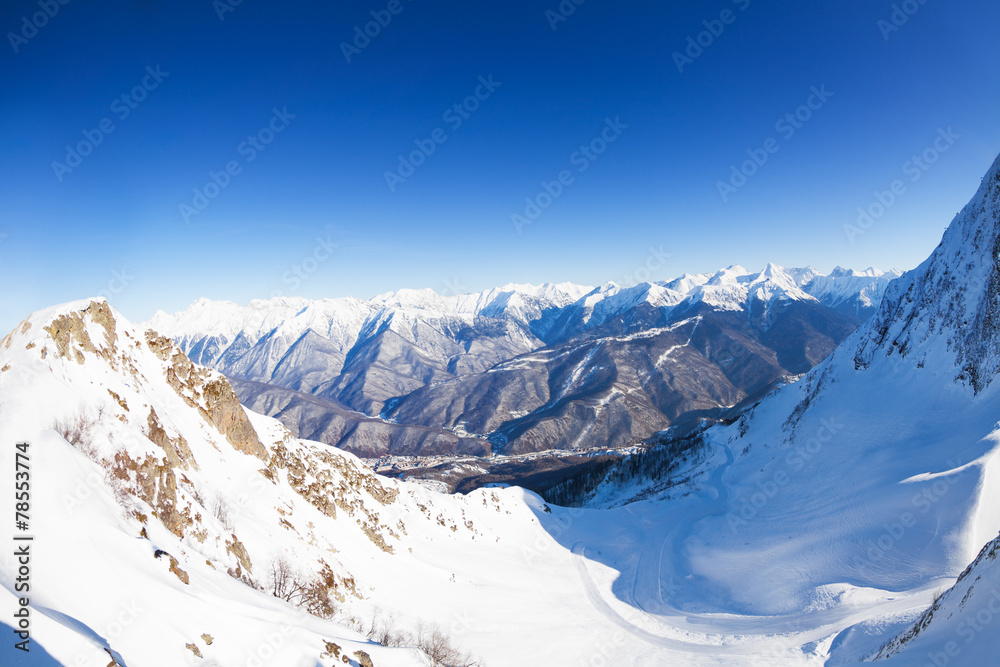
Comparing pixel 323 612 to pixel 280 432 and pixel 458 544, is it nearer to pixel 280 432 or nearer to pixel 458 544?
pixel 280 432

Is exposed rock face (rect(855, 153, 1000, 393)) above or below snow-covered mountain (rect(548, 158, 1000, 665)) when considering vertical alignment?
above

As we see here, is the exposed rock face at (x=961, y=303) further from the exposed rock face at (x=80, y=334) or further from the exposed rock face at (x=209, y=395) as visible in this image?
the exposed rock face at (x=80, y=334)

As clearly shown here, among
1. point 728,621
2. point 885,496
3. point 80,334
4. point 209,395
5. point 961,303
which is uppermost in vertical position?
point 961,303

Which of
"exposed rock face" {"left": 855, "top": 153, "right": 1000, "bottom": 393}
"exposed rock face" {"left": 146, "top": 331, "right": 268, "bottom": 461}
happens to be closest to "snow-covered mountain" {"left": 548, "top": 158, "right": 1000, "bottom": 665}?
"exposed rock face" {"left": 855, "top": 153, "right": 1000, "bottom": 393}

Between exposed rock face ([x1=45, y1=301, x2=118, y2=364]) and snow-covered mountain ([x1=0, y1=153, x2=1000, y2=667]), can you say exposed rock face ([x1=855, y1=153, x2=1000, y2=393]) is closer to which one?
snow-covered mountain ([x1=0, y1=153, x2=1000, y2=667])

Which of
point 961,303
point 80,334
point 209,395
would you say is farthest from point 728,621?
point 961,303

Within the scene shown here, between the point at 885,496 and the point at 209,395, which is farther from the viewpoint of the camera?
the point at 885,496

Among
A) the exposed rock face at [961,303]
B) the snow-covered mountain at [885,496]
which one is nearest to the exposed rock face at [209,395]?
the snow-covered mountain at [885,496]

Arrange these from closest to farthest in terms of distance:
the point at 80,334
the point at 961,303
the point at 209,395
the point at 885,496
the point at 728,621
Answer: the point at 80,334
the point at 209,395
the point at 728,621
the point at 885,496
the point at 961,303

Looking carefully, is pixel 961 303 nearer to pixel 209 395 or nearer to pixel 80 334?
pixel 209 395

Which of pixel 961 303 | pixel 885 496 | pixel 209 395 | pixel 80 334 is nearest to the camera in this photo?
pixel 80 334

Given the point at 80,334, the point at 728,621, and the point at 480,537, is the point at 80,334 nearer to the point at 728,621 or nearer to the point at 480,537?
the point at 480,537

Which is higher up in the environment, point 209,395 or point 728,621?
point 209,395

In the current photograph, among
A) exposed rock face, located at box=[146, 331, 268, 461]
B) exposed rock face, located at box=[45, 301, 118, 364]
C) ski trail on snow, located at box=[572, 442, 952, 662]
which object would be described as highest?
exposed rock face, located at box=[45, 301, 118, 364]
